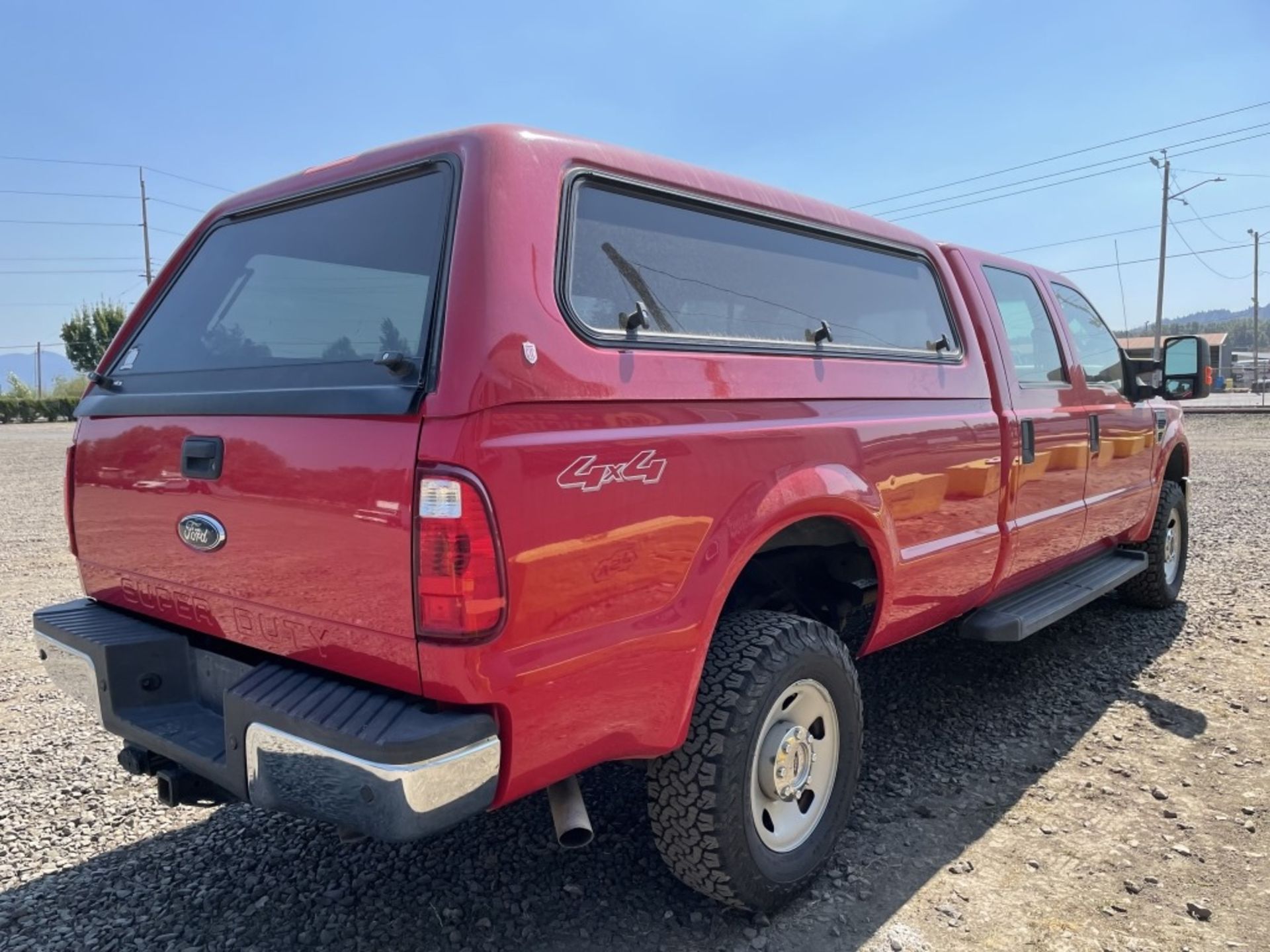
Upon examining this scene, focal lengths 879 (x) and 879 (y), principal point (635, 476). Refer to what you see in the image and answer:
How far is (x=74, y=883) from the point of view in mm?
2611

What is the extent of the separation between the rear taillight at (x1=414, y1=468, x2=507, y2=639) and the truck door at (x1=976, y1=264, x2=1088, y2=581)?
252 centimetres

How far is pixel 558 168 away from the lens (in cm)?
211

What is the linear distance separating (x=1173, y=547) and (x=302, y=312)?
5463mm

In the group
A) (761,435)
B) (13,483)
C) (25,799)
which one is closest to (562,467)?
(761,435)

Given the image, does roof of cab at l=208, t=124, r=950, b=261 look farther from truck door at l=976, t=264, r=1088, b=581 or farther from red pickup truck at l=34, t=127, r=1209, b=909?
truck door at l=976, t=264, r=1088, b=581

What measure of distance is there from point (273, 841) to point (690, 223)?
2.37 metres

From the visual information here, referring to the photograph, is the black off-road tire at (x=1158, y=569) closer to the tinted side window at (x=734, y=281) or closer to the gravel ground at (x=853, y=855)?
the gravel ground at (x=853, y=855)

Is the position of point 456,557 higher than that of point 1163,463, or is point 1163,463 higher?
point 456,557

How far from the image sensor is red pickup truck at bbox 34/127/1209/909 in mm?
1811

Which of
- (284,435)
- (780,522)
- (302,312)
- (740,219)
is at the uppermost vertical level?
(740,219)

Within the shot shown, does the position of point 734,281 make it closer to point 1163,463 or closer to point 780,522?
point 780,522

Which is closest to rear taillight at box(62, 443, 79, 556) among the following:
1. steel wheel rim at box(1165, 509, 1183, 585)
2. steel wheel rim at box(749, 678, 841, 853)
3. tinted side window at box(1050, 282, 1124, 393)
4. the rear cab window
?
the rear cab window

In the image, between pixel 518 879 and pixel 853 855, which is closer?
pixel 518 879

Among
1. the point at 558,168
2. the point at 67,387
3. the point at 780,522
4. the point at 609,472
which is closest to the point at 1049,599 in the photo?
the point at 780,522
